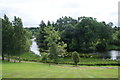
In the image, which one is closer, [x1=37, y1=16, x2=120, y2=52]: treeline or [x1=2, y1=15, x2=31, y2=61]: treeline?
[x1=2, y1=15, x2=31, y2=61]: treeline

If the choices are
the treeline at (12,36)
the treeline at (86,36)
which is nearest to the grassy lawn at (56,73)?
the treeline at (12,36)

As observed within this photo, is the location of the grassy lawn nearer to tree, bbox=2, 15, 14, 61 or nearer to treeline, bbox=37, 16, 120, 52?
tree, bbox=2, 15, 14, 61

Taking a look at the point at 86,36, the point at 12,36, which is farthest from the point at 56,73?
the point at 86,36

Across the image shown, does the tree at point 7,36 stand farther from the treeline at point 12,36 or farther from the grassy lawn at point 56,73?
the grassy lawn at point 56,73

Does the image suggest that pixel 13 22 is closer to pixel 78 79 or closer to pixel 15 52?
pixel 15 52

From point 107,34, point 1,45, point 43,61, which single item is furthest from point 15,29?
point 107,34

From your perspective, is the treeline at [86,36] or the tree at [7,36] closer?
the tree at [7,36]

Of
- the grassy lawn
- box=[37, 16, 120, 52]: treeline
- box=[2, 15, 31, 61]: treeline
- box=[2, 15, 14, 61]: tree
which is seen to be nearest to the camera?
the grassy lawn

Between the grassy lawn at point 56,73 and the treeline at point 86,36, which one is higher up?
the treeline at point 86,36

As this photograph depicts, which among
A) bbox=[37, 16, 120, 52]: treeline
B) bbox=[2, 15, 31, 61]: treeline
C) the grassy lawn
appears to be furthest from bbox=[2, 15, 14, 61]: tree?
bbox=[37, 16, 120, 52]: treeline

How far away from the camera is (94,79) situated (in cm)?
989

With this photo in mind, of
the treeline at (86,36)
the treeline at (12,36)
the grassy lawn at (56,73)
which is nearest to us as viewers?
the grassy lawn at (56,73)

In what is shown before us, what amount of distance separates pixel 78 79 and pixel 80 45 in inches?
2044

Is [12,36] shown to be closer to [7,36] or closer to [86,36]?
[7,36]
